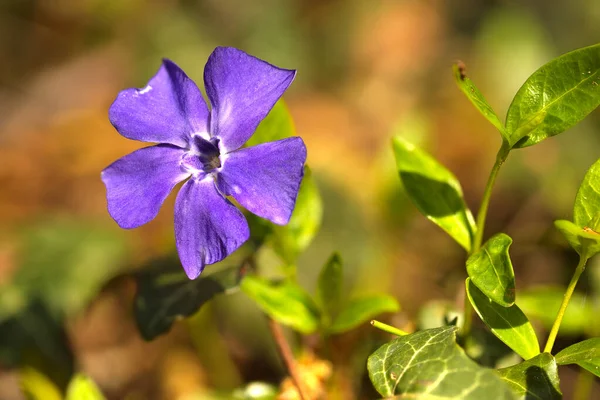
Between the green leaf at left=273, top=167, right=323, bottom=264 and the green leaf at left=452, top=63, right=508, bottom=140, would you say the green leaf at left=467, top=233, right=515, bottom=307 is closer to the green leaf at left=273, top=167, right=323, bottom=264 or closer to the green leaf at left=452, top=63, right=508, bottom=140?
the green leaf at left=452, top=63, right=508, bottom=140

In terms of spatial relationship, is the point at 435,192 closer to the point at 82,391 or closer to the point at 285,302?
the point at 285,302

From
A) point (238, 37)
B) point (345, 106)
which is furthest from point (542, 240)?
point (238, 37)

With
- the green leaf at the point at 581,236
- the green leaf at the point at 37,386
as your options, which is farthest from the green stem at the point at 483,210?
the green leaf at the point at 37,386

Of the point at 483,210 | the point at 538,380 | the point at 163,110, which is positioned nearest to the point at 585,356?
the point at 538,380

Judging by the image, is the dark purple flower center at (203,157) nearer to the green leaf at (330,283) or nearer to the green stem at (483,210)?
the green leaf at (330,283)

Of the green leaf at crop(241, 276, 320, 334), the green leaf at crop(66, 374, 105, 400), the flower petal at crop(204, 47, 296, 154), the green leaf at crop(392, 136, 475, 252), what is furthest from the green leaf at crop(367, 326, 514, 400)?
Answer: the green leaf at crop(66, 374, 105, 400)

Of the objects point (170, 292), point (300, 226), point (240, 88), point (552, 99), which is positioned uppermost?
point (552, 99)

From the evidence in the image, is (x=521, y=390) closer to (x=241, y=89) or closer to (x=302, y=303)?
(x=302, y=303)
